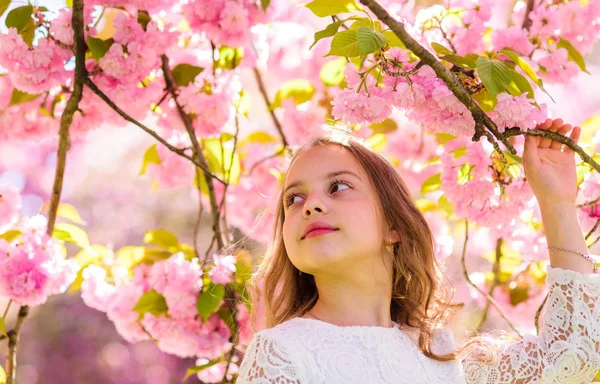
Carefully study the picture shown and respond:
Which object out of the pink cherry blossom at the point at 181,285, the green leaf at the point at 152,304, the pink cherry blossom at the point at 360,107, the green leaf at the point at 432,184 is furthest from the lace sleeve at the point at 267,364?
the green leaf at the point at 432,184

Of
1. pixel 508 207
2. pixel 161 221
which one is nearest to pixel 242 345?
pixel 508 207

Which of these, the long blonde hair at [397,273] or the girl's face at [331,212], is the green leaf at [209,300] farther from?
the girl's face at [331,212]

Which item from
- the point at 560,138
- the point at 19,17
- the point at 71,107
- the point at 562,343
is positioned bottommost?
the point at 562,343

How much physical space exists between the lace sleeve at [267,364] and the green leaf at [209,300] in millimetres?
643

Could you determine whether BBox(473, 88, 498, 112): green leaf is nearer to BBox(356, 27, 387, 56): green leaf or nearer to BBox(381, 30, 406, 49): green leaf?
BBox(381, 30, 406, 49): green leaf

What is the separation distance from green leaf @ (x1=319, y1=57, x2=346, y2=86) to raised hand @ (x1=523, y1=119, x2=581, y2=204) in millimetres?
986

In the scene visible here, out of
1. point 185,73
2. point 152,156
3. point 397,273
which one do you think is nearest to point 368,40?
point 397,273

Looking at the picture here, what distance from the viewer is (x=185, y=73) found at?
2.42m

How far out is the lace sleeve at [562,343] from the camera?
5.81ft

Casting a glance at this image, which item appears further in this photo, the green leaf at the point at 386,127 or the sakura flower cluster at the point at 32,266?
the green leaf at the point at 386,127

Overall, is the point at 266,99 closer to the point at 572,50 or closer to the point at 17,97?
the point at 17,97

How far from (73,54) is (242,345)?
3.26ft

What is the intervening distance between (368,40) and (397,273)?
2.29ft

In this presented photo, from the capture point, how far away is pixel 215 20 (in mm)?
2275
